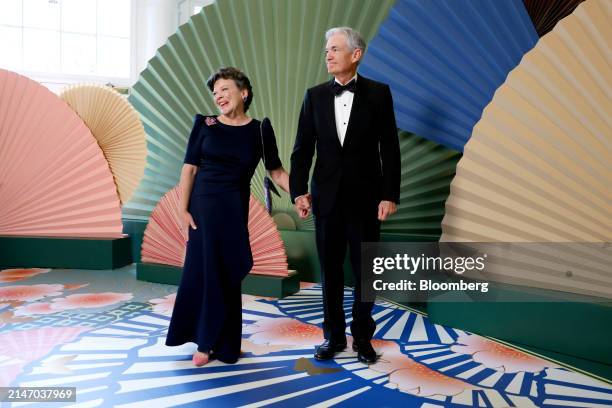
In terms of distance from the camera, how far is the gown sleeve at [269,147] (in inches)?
71.9

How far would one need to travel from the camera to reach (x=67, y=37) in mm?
6910

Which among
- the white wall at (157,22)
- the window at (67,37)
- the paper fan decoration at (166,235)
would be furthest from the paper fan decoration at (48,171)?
the window at (67,37)

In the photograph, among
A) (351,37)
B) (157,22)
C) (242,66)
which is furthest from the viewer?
(157,22)

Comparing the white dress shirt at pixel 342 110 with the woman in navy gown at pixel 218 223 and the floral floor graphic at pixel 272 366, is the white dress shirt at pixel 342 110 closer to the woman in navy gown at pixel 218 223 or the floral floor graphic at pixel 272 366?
the woman in navy gown at pixel 218 223

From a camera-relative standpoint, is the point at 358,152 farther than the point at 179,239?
No

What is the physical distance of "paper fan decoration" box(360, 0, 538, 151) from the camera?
2.20 metres

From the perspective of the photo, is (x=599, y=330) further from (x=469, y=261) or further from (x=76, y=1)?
(x=76, y=1)

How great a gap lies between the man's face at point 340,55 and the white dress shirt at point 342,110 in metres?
0.07

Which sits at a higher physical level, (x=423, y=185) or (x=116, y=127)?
(x=116, y=127)

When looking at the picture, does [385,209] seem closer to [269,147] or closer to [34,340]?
[269,147]

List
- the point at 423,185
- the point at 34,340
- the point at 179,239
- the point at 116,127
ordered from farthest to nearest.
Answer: the point at 116,127 < the point at 179,239 < the point at 423,185 < the point at 34,340

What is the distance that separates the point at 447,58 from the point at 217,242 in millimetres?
1364

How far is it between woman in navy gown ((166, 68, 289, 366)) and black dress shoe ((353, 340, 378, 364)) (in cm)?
44

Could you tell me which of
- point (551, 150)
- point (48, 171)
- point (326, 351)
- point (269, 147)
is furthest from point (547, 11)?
point (48, 171)
